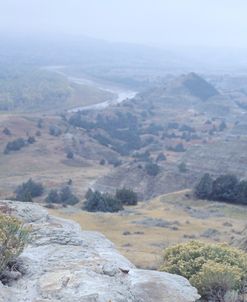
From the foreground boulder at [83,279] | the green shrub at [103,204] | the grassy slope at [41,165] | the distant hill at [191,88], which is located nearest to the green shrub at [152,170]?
the grassy slope at [41,165]

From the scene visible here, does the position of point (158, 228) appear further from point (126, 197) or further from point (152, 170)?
point (152, 170)

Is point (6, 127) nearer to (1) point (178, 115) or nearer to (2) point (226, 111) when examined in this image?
(1) point (178, 115)

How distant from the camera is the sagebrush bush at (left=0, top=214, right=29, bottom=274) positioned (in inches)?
387

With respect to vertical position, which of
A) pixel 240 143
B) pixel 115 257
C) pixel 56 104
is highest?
pixel 115 257

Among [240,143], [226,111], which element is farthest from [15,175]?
[226,111]

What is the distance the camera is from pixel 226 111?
5507 inches

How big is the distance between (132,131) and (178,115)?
69.9 feet

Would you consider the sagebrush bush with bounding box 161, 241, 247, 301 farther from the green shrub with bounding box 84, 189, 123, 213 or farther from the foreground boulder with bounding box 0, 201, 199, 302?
the green shrub with bounding box 84, 189, 123, 213

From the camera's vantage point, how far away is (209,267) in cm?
1110

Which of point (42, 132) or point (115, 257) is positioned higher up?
point (115, 257)

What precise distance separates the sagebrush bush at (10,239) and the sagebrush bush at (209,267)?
3.30m

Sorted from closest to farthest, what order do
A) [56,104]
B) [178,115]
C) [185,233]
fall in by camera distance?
[185,233]
[178,115]
[56,104]

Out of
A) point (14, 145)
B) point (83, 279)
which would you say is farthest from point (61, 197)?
point (83, 279)

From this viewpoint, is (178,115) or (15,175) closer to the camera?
(15,175)
